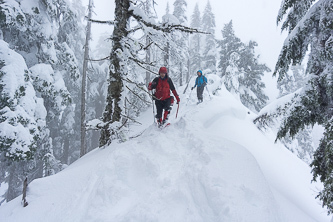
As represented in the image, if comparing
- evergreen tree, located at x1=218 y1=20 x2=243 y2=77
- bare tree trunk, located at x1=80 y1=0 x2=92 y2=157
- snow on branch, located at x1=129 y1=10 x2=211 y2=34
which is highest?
evergreen tree, located at x1=218 y1=20 x2=243 y2=77

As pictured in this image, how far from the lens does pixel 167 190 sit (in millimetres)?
3143

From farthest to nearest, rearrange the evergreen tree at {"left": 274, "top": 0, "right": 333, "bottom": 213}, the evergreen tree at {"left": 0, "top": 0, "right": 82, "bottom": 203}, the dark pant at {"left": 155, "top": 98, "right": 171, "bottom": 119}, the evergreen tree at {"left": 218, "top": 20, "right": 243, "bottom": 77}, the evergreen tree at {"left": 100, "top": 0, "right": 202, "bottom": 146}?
the evergreen tree at {"left": 218, "top": 20, "right": 243, "bottom": 77} → the evergreen tree at {"left": 0, "top": 0, "right": 82, "bottom": 203} → the dark pant at {"left": 155, "top": 98, "right": 171, "bottom": 119} → the evergreen tree at {"left": 100, "top": 0, "right": 202, "bottom": 146} → the evergreen tree at {"left": 274, "top": 0, "right": 333, "bottom": 213}

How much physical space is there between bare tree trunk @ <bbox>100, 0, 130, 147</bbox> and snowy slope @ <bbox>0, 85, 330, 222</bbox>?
1030 mm

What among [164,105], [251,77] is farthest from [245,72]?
[164,105]

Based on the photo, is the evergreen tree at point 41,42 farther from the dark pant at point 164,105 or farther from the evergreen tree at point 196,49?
the evergreen tree at point 196,49

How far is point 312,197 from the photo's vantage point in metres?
5.07

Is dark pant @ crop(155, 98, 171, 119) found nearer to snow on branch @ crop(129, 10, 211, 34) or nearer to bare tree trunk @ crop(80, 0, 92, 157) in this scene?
snow on branch @ crop(129, 10, 211, 34)

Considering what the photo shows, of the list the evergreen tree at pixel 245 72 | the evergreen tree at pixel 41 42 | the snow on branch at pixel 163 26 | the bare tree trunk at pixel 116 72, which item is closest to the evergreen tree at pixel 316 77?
the snow on branch at pixel 163 26

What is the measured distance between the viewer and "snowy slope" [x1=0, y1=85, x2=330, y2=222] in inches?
110

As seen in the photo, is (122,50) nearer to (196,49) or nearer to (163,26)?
(163,26)

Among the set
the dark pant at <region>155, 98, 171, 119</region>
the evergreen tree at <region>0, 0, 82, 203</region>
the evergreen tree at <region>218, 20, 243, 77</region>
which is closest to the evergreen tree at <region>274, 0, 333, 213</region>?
the dark pant at <region>155, 98, 171, 119</region>

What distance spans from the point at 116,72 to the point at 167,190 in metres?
3.15

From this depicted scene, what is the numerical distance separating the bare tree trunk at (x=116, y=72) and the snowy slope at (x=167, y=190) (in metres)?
1.03

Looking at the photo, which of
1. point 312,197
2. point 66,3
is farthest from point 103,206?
point 66,3
